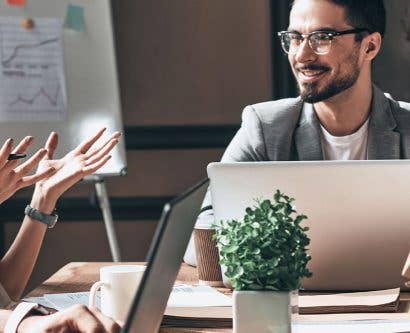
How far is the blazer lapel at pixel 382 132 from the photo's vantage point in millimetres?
2145

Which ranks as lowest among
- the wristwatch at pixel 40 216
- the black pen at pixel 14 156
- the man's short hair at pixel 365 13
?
the wristwatch at pixel 40 216

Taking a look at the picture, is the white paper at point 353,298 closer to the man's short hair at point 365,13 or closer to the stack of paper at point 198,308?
the stack of paper at point 198,308

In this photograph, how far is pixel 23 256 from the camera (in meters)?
1.87

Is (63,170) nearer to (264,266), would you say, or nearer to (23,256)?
(23,256)

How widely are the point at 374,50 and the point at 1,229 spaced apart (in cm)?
182

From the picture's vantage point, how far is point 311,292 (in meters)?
1.54

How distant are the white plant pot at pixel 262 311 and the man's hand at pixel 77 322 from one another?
0.56 ft

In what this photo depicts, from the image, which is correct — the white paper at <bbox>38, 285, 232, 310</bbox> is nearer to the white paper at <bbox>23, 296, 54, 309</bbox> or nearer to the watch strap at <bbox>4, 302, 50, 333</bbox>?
the white paper at <bbox>23, 296, 54, 309</bbox>

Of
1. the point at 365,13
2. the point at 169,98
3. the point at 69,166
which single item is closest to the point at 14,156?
the point at 69,166

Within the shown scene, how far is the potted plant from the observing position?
3.67 ft

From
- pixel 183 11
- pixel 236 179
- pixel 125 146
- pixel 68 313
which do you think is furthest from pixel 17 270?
pixel 183 11

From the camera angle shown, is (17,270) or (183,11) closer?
(17,270)

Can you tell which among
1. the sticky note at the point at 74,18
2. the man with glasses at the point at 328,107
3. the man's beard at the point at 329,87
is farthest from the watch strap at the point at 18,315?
the sticky note at the point at 74,18

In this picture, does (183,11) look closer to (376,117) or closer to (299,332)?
(376,117)
